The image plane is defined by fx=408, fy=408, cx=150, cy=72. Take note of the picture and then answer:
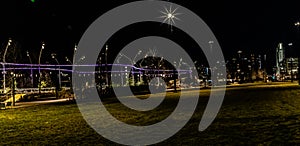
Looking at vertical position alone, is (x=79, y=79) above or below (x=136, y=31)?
below

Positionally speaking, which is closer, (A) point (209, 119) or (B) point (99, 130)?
(B) point (99, 130)

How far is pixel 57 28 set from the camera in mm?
40531

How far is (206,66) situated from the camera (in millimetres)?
72375

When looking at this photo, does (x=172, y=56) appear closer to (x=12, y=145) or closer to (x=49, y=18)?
(x=49, y=18)

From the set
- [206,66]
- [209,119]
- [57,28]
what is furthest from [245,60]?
[209,119]

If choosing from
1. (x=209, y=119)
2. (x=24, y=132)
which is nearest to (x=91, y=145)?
(x=24, y=132)

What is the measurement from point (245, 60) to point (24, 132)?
89142mm

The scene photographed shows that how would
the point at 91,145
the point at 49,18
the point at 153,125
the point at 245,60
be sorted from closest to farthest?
the point at 91,145 → the point at 153,125 → the point at 49,18 → the point at 245,60

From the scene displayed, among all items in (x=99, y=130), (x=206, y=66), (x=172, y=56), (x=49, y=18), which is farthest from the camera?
(x=206, y=66)

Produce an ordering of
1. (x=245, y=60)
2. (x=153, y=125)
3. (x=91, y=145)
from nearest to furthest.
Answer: (x=91, y=145) < (x=153, y=125) < (x=245, y=60)

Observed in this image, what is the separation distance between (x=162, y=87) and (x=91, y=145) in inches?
1304

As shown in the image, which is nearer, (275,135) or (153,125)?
(275,135)

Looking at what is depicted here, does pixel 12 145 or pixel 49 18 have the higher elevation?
pixel 49 18

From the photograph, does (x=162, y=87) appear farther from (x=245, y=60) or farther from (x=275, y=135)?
(x=245, y=60)
